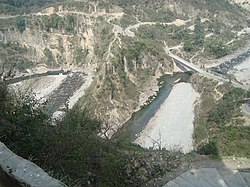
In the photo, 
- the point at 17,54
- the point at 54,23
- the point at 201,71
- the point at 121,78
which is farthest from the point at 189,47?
the point at 17,54

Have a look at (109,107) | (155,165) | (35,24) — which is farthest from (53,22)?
(155,165)

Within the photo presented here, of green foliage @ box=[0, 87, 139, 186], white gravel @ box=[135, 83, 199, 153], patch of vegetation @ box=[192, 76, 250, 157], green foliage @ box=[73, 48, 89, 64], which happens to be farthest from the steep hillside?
green foliage @ box=[0, 87, 139, 186]

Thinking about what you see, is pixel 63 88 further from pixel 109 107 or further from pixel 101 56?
pixel 109 107

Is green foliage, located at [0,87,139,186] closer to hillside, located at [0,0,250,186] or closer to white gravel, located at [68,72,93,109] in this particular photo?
hillside, located at [0,0,250,186]

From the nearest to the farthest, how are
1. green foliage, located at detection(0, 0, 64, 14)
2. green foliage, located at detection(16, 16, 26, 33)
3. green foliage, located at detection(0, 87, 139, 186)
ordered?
green foliage, located at detection(0, 87, 139, 186)
green foliage, located at detection(16, 16, 26, 33)
green foliage, located at detection(0, 0, 64, 14)

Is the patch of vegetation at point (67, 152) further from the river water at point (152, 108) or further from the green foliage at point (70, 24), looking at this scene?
the green foliage at point (70, 24)

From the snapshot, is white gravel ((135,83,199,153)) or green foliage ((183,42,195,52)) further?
green foliage ((183,42,195,52))
